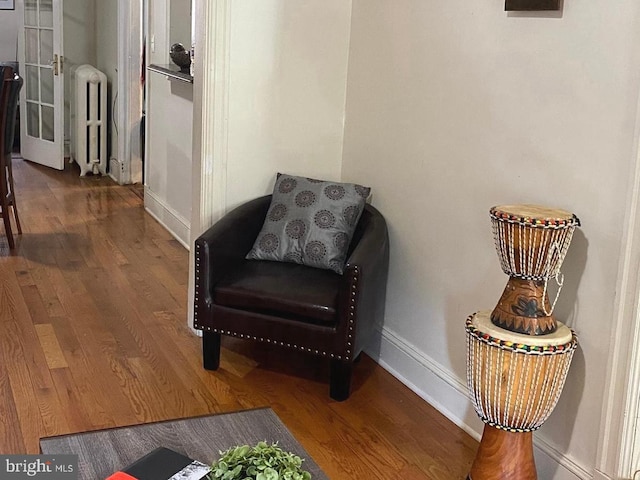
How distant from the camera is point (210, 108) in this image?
3.57 meters

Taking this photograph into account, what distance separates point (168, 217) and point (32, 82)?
2.86m

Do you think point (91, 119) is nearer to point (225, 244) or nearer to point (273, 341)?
point (225, 244)

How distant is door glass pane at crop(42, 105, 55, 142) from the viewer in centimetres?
752

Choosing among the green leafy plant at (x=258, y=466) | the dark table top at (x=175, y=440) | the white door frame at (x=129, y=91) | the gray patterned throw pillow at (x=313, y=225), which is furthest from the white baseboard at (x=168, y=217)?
the green leafy plant at (x=258, y=466)

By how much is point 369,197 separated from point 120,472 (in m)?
2.12

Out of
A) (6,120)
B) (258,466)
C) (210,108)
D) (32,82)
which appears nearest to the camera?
(258,466)

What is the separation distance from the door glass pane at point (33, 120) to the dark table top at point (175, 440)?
20.1ft

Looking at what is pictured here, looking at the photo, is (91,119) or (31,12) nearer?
(91,119)

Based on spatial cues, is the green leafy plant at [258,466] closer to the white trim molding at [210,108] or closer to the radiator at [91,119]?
the white trim molding at [210,108]

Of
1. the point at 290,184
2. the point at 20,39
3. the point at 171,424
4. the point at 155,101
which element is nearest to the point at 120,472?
the point at 171,424

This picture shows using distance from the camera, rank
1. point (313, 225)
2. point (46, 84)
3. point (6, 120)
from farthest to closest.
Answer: point (46, 84) → point (6, 120) → point (313, 225)

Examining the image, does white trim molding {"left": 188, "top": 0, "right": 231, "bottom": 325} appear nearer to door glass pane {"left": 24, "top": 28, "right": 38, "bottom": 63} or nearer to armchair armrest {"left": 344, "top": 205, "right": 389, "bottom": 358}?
armchair armrest {"left": 344, "top": 205, "right": 389, "bottom": 358}

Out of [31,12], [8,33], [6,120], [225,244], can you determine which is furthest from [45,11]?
[225,244]

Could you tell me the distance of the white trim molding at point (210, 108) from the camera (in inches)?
138
